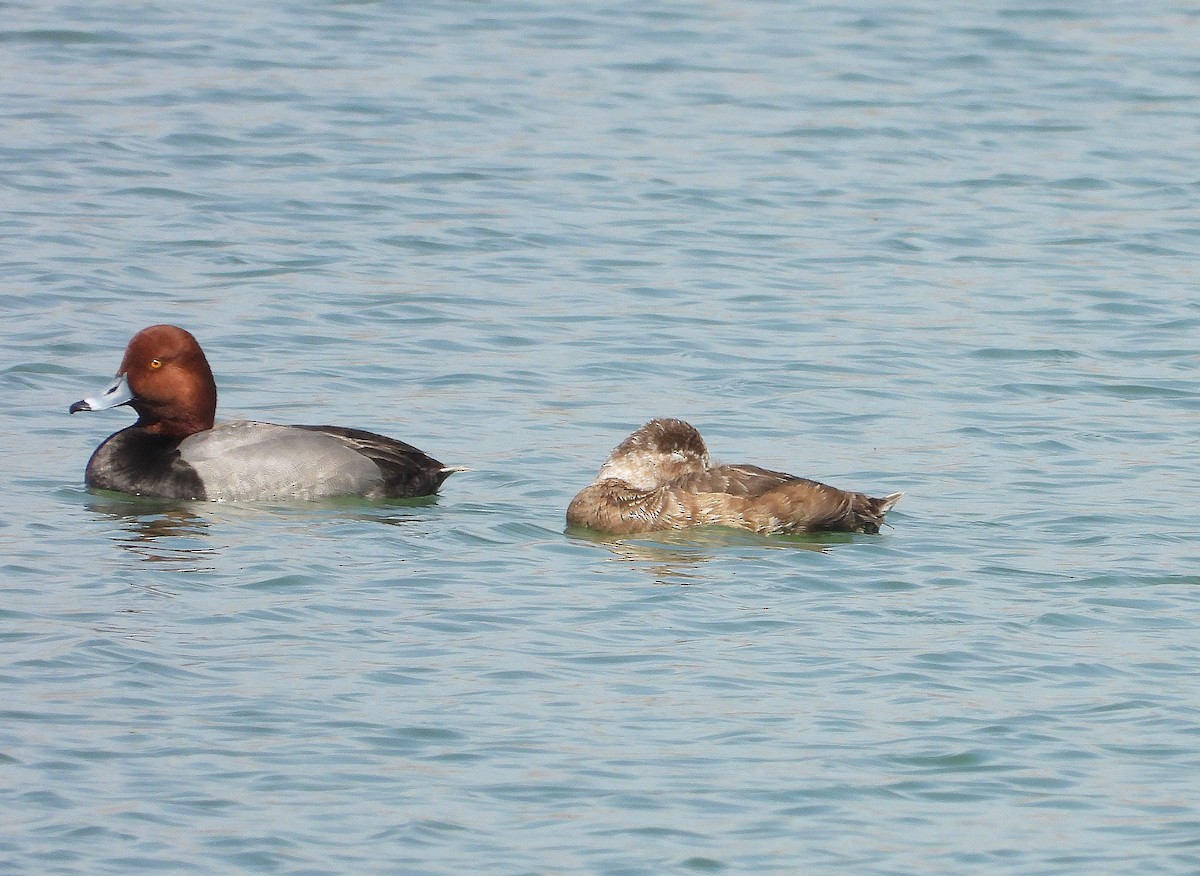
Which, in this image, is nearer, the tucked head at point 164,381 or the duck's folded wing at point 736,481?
the duck's folded wing at point 736,481

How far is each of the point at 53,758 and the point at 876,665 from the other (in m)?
2.78

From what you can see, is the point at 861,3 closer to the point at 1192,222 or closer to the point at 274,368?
the point at 1192,222

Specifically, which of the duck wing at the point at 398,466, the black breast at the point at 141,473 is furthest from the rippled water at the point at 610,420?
the black breast at the point at 141,473

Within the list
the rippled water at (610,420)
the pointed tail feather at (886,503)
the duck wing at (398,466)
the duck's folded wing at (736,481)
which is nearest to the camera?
the rippled water at (610,420)

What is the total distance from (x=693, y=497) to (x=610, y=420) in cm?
185

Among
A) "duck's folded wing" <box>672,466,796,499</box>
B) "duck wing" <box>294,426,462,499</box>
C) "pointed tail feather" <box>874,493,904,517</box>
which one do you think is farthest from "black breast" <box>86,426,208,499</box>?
"pointed tail feather" <box>874,493,904,517</box>

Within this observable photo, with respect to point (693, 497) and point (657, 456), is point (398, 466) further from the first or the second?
point (693, 497)

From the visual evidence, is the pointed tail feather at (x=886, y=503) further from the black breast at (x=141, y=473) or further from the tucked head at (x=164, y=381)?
the tucked head at (x=164, y=381)

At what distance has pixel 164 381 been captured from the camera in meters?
10.7

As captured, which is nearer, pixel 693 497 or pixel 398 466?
pixel 693 497

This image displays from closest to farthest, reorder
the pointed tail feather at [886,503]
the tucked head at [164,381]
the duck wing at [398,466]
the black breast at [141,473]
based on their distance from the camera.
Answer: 1. the pointed tail feather at [886,503]
2. the duck wing at [398,466]
3. the black breast at [141,473]
4. the tucked head at [164,381]

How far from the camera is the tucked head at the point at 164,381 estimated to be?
10711 millimetres

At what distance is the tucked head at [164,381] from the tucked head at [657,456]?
2122mm

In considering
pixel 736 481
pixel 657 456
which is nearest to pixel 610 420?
pixel 657 456
